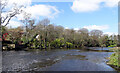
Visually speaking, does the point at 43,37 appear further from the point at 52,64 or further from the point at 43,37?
the point at 52,64

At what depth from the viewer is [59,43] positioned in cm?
2689

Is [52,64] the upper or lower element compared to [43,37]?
lower

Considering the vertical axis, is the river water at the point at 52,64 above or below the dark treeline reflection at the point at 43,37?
below

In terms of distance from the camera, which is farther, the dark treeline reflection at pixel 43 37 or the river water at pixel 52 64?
the dark treeline reflection at pixel 43 37

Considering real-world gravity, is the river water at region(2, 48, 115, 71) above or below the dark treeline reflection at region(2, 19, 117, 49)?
below

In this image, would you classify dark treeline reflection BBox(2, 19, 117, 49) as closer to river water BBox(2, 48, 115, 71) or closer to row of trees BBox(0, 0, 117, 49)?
row of trees BBox(0, 0, 117, 49)

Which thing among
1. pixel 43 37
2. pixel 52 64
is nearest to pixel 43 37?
pixel 43 37

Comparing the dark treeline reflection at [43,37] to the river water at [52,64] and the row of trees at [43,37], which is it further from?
the river water at [52,64]

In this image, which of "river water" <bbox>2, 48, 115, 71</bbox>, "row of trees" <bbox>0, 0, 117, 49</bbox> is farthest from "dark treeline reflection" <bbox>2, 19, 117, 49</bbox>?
"river water" <bbox>2, 48, 115, 71</bbox>

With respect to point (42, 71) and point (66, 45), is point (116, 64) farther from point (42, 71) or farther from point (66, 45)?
point (66, 45)

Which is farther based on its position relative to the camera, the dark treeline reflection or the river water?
the dark treeline reflection

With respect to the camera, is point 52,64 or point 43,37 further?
point 43,37

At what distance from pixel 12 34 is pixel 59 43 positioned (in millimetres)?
11618

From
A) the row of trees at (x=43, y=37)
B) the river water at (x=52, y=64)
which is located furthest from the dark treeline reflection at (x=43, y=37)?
the river water at (x=52, y=64)
